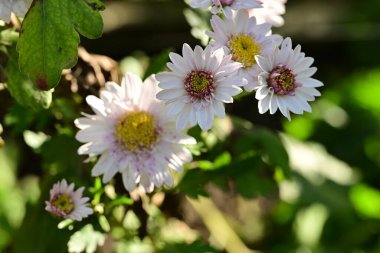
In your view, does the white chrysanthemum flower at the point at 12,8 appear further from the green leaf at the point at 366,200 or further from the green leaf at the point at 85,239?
the green leaf at the point at 366,200

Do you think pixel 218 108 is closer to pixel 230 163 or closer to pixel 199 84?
pixel 199 84

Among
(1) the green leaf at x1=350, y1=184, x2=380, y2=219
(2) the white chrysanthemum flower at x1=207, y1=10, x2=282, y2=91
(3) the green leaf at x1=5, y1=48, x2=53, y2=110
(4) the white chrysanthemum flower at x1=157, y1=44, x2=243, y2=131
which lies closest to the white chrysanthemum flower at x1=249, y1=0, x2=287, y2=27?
(2) the white chrysanthemum flower at x1=207, y1=10, x2=282, y2=91

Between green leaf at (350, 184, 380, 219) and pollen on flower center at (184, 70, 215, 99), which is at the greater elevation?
pollen on flower center at (184, 70, 215, 99)

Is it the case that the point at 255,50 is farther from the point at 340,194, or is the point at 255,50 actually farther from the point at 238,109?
the point at 238,109

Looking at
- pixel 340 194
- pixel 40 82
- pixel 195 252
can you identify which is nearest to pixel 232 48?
pixel 40 82

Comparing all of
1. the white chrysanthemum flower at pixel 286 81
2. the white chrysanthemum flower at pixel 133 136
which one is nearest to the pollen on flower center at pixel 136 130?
the white chrysanthemum flower at pixel 133 136

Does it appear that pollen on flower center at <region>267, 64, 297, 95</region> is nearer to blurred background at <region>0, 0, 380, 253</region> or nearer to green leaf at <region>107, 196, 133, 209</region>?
blurred background at <region>0, 0, 380, 253</region>

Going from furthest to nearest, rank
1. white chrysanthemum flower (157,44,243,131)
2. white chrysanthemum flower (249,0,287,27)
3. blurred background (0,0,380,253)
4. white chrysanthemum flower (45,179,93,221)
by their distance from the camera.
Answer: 1. blurred background (0,0,380,253)
2. white chrysanthemum flower (249,0,287,27)
3. white chrysanthemum flower (45,179,93,221)
4. white chrysanthemum flower (157,44,243,131)
